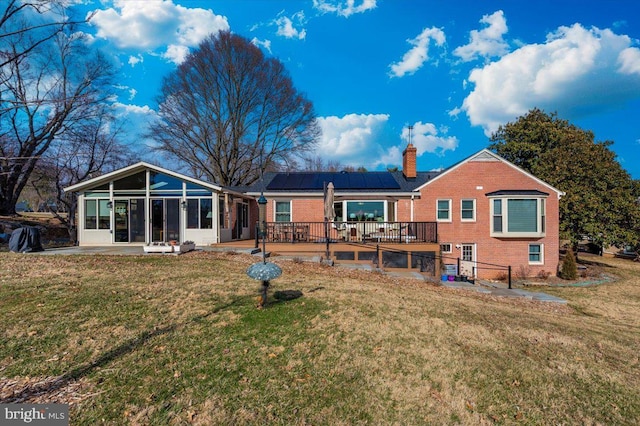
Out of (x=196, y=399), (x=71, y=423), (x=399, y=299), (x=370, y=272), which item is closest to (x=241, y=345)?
(x=196, y=399)

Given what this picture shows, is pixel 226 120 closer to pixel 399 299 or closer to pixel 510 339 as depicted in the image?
pixel 399 299

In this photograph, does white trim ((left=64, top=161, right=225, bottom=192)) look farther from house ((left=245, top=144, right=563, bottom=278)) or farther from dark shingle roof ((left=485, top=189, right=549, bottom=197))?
dark shingle roof ((left=485, top=189, right=549, bottom=197))

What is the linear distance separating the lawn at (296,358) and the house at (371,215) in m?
6.44

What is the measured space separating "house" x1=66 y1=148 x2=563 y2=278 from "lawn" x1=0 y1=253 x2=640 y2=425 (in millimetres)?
6443

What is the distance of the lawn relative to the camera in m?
3.09

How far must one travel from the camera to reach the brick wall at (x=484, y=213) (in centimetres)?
1553

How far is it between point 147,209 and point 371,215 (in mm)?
10984

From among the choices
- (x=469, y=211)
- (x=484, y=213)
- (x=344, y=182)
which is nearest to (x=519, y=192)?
(x=484, y=213)

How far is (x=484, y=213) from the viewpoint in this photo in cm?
1579

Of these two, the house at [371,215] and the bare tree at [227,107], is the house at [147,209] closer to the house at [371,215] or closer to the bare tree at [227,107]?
the house at [371,215]

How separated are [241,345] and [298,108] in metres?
25.3

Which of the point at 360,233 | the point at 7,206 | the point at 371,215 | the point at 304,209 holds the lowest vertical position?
the point at 360,233

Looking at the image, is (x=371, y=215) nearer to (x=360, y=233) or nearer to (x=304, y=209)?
(x=360, y=233)

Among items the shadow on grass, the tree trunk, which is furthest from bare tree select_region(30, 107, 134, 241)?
the shadow on grass
